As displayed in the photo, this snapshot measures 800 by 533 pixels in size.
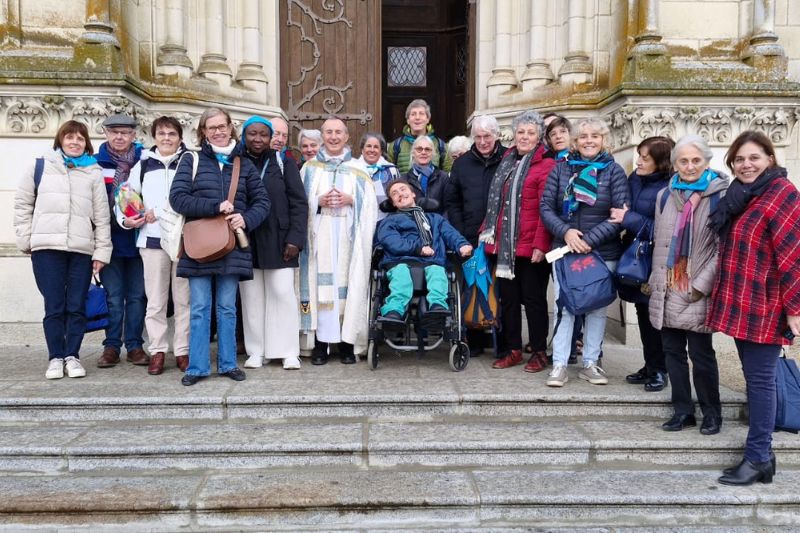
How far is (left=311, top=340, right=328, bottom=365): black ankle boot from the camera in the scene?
4.93 meters

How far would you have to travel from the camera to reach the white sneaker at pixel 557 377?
423cm

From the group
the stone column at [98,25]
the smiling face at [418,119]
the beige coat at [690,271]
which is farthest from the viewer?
the stone column at [98,25]

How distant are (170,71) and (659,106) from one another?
4.43 m

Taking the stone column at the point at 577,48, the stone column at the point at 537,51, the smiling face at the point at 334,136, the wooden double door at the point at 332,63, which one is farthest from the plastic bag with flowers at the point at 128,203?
the stone column at the point at 577,48

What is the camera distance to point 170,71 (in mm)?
6344

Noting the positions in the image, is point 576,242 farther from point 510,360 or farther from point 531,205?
point 510,360

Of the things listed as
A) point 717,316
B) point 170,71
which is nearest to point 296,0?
point 170,71

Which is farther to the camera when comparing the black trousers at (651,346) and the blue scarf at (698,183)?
the black trousers at (651,346)

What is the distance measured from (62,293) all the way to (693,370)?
3913mm

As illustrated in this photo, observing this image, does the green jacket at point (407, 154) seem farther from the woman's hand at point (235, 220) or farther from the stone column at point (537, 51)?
the woman's hand at point (235, 220)

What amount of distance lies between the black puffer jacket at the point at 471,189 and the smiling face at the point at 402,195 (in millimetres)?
393

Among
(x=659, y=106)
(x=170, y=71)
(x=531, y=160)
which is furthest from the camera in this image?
(x=170, y=71)

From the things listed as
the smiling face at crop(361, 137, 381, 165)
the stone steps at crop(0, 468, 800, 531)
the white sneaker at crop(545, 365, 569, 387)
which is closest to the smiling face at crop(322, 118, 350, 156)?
the smiling face at crop(361, 137, 381, 165)

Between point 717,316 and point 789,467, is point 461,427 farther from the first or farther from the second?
point 789,467
